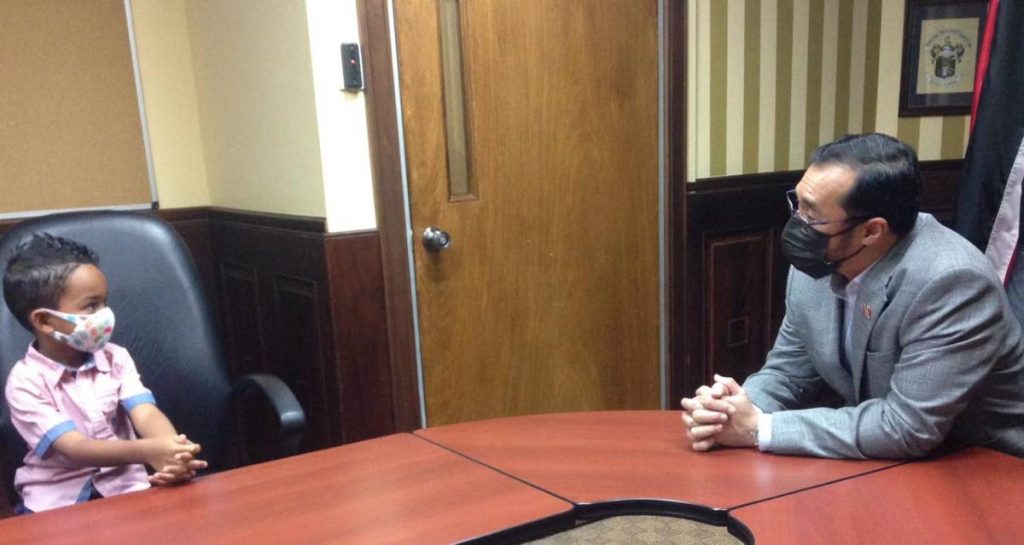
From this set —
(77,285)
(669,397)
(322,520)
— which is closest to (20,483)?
(77,285)

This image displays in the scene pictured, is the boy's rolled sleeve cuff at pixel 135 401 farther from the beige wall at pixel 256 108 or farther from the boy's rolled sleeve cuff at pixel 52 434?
the beige wall at pixel 256 108

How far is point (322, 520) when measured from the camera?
108 cm

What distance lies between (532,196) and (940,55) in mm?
1830

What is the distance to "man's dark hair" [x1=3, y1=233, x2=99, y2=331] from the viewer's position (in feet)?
4.58

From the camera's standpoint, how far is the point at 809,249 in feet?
4.45

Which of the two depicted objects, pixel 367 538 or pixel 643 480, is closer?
pixel 367 538

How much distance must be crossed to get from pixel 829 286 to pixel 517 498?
Answer: 0.69m

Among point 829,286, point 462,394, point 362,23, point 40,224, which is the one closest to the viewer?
point 829,286

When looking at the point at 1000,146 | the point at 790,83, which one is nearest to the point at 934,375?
the point at 1000,146

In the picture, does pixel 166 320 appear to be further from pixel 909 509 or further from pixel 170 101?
pixel 909 509

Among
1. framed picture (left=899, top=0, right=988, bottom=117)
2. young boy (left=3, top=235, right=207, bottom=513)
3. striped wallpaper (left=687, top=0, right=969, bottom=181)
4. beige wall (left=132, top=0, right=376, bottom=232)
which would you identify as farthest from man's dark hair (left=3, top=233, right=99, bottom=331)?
framed picture (left=899, top=0, right=988, bottom=117)

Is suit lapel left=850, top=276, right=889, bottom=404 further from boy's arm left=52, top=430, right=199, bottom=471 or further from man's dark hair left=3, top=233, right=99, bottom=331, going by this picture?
man's dark hair left=3, top=233, right=99, bottom=331

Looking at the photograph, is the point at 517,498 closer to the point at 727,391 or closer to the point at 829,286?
the point at 727,391

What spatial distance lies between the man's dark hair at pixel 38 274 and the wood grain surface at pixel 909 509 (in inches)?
46.9
